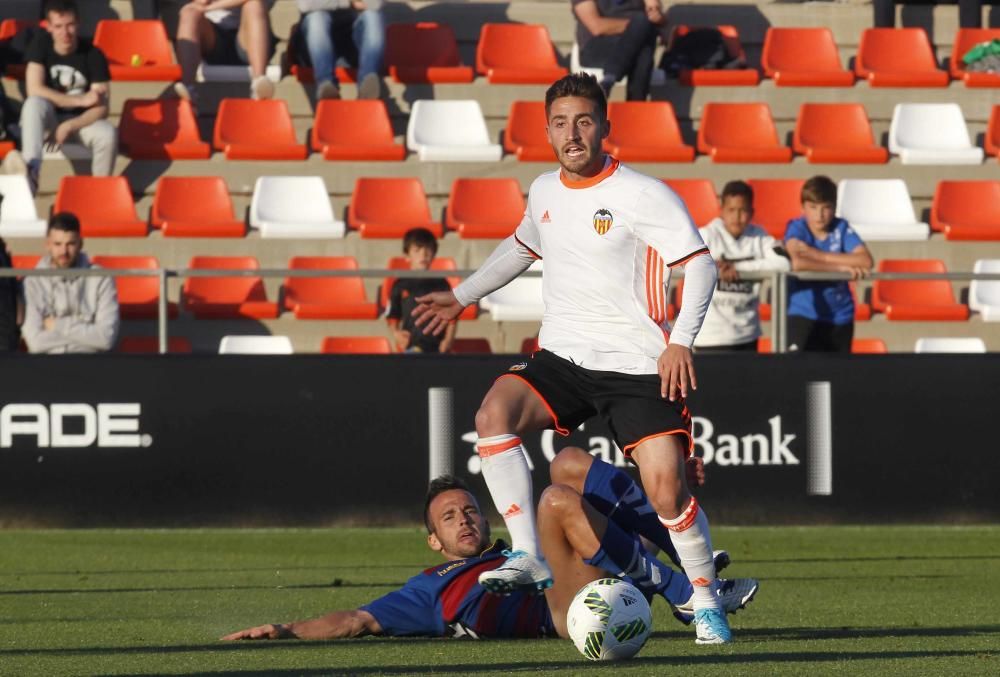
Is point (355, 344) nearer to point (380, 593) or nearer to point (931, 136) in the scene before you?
point (380, 593)

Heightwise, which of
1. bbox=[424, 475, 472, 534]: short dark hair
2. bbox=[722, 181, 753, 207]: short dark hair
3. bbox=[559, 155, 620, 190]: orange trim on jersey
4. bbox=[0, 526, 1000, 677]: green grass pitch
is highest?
bbox=[559, 155, 620, 190]: orange trim on jersey

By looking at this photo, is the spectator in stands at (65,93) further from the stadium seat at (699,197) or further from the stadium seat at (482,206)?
the stadium seat at (699,197)

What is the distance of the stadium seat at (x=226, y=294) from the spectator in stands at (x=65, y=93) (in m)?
1.58

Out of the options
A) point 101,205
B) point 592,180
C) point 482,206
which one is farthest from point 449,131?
point 592,180

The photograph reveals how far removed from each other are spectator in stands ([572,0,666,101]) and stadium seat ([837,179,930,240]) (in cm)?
211

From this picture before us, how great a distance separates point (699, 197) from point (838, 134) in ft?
6.85

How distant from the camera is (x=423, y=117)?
16141 millimetres

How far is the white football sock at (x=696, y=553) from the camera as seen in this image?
6.54m

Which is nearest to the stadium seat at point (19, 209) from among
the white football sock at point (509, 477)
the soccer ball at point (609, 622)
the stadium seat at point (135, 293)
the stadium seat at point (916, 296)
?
the stadium seat at point (135, 293)

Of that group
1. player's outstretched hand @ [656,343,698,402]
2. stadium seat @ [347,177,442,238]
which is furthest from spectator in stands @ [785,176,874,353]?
player's outstretched hand @ [656,343,698,402]

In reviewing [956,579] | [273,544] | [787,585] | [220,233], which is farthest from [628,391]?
[220,233]

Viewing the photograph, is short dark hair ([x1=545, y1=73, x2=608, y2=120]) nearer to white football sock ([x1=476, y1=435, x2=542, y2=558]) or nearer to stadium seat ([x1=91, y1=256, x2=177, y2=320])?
white football sock ([x1=476, y1=435, x2=542, y2=558])

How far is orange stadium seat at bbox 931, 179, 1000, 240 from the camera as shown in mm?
16078

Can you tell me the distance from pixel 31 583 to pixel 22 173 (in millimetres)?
6231
